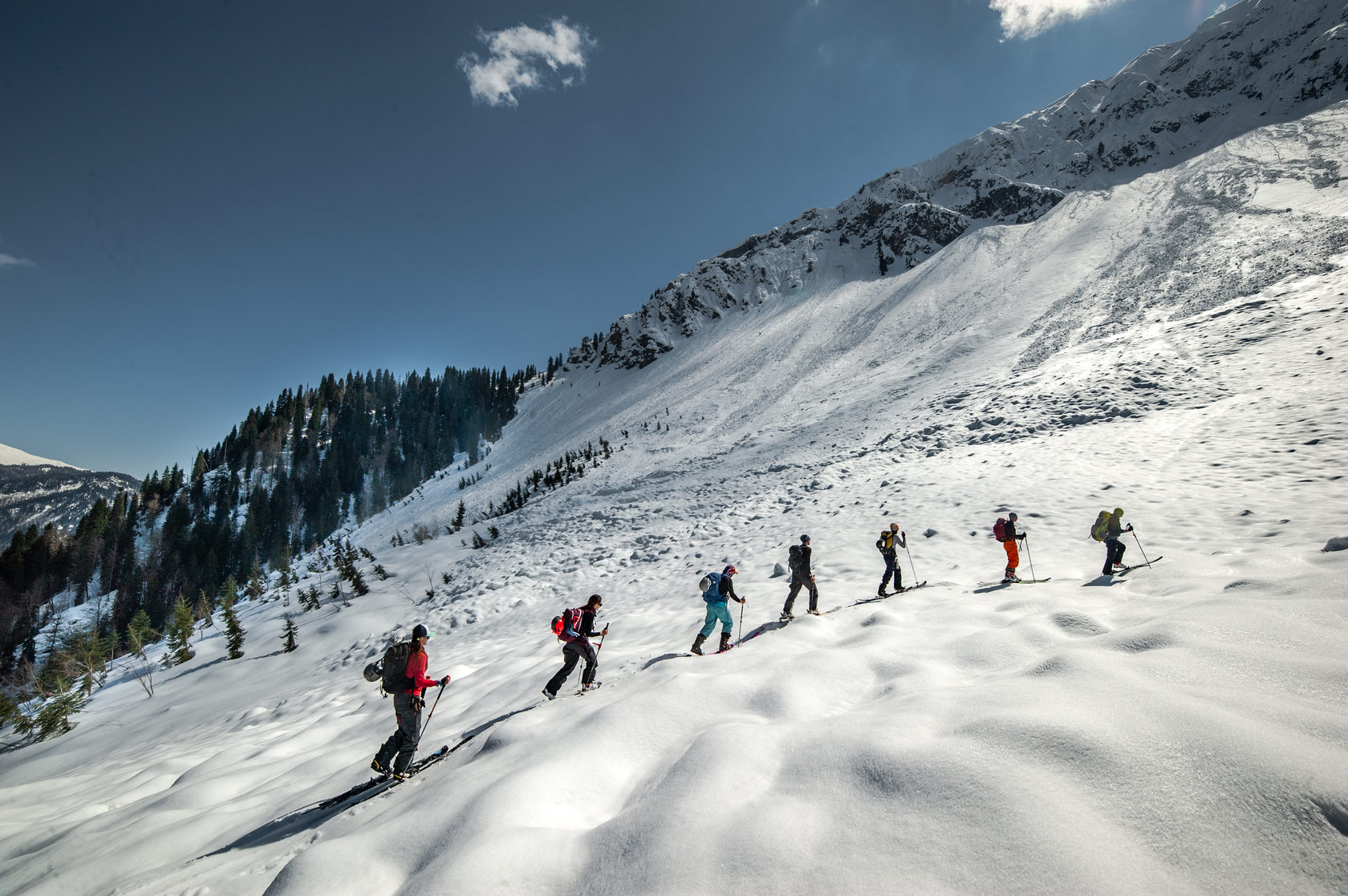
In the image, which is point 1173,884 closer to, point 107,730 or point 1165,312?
point 107,730

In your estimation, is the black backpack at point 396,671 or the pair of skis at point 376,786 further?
A: the black backpack at point 396,671

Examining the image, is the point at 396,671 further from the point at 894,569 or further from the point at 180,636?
the point at 180,636

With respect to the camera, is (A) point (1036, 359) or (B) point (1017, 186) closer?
(A) point (1036, 359)

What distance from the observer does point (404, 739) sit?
5230 millimetres

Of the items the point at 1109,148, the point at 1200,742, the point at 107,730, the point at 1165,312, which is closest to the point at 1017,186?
the point at 1109,148

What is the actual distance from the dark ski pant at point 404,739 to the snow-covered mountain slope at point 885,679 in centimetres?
76

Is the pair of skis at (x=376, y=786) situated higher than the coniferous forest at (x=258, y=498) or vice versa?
the coniferous forest at (x=258, y=498)

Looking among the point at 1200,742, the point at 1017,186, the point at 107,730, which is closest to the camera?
the point at 1200,742

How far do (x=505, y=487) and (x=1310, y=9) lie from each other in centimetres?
9990

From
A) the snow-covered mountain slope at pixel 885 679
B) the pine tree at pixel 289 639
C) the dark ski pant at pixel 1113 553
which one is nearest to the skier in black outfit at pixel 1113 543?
the dark ski pant at pixel 1113 553

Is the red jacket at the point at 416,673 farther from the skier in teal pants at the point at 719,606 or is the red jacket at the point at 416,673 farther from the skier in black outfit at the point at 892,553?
the skier in black outfit at the point at 892,553

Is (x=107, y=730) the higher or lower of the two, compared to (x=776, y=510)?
lower

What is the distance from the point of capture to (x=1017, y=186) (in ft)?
208

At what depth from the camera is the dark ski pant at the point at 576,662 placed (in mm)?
6477
